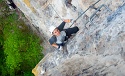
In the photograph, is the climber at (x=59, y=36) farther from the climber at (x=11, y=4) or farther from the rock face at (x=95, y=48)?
the climber at (x=11, y=4)

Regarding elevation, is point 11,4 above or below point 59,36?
above

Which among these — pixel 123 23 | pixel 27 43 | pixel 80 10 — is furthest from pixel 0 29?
pixel 123 23

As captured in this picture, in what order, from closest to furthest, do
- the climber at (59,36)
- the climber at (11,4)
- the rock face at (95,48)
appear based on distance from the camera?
the rock face at (95,48) → the climber at (59,36) → the climber at (11,4)

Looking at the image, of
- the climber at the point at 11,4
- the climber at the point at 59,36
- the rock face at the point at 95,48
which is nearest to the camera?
the rock face at the point at 95,48

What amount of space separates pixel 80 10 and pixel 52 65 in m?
1.52

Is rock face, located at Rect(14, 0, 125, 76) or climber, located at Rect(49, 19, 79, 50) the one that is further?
climber, located at Rect(49, 19, 79, 50)

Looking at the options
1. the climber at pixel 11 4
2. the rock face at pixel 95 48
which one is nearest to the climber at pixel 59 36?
the rock face at pixel 95 48

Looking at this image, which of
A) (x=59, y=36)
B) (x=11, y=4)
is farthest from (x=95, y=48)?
(x=11, y=4)

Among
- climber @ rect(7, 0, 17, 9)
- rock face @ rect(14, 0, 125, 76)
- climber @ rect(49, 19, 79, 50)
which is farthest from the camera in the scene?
climber @ rect(7, 0, 17, 9)

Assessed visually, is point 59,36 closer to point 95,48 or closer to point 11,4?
point 95,48

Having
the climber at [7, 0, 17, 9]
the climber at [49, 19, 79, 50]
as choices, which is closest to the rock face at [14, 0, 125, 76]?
the climber at [49, 19, 79, 50]

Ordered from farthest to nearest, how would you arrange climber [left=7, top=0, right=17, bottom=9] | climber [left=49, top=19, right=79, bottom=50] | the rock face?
climber [left=7, top=0, right=17, bottom=9] → climber [left=49, top=19, right=79, bottom=50] → the rock face

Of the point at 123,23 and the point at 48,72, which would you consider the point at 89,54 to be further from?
the point at 48,72

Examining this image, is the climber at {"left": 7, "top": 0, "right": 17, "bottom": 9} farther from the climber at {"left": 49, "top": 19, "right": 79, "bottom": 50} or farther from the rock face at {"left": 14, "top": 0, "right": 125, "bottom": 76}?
the climber at {"left": 49, "top": 19, "right": 79, "bottom": 50}
